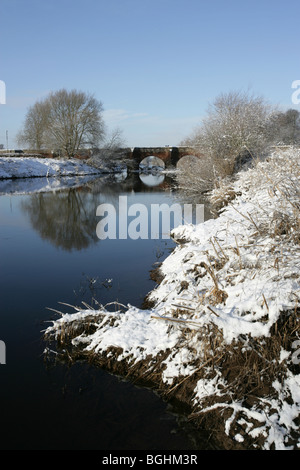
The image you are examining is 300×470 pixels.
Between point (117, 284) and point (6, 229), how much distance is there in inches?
286

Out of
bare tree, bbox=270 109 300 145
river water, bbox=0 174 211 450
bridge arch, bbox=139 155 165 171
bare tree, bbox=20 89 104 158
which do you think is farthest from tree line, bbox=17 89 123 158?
river water, bbox=0 174 211 450

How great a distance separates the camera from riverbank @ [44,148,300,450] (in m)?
3.15

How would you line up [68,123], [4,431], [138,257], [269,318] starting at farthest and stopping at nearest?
[68,123] < [138,257] < [269,318] < [4,431]

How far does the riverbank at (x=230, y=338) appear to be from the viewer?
3.15 m

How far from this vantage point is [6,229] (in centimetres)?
1235

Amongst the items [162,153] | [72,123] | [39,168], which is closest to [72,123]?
[72,123]

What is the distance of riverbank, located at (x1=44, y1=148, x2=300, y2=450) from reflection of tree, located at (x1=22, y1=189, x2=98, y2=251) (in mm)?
5506

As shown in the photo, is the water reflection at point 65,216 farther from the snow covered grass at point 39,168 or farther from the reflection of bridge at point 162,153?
the reflection of bridge at point 162,153

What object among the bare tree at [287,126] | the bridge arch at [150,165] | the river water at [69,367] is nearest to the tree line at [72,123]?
the bridge arch at [150,165]

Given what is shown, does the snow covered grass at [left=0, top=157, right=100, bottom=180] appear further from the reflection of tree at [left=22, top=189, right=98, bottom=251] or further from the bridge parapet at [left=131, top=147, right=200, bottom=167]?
the reflection of tree at [left=22, top=189, right=98, bottom=251]
